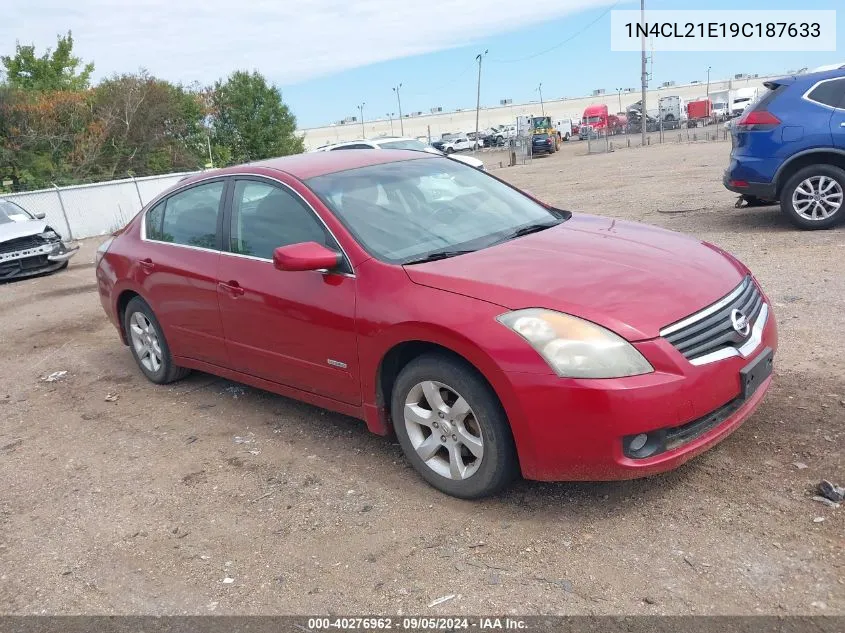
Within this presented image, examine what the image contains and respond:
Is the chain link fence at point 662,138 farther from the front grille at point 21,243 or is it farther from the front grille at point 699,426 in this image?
the front grille at point 699,426

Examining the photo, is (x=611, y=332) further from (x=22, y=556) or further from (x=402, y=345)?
(x=22, y=556)

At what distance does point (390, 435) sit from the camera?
394cm

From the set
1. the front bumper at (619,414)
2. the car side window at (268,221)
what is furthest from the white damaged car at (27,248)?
the front bumper at (619,414)

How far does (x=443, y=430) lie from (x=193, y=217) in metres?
2.60

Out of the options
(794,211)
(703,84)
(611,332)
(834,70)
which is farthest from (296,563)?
(703,84)

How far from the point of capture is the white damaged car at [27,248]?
12070mm

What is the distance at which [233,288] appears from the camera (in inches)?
175

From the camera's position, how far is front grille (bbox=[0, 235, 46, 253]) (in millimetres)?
12062

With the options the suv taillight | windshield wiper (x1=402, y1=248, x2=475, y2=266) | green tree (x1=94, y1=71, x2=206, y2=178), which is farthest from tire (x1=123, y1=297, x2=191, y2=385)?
green tree (x1=94, y1=71, x2=206, y2=178)

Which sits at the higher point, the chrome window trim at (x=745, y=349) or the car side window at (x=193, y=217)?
the car side window at (x=193, y=217)

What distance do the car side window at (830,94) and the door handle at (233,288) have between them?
7.15 meters

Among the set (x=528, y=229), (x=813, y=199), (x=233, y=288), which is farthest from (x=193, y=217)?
(x=813, y=199)

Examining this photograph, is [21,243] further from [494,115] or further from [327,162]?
[494,115]

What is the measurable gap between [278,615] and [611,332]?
1739mm
